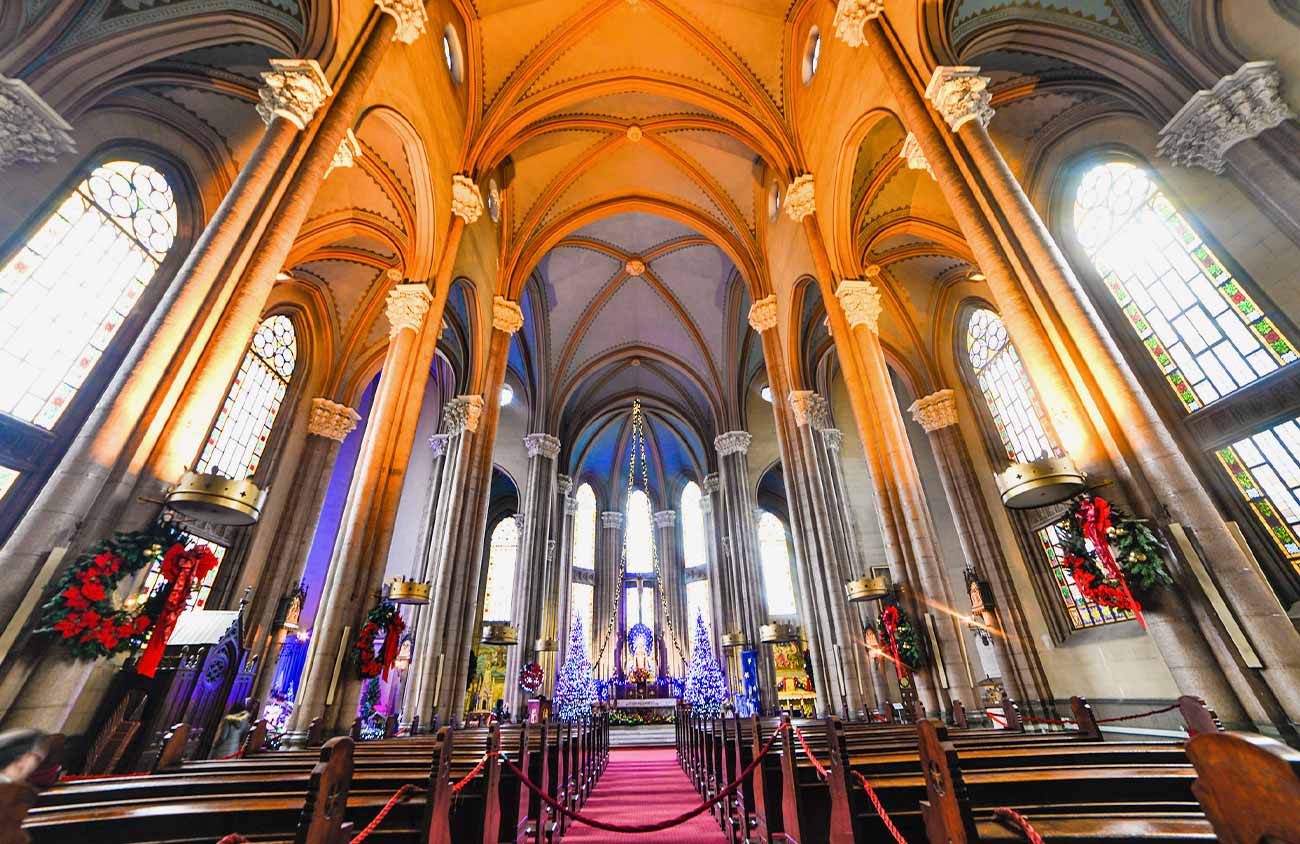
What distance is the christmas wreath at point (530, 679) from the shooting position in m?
15.2

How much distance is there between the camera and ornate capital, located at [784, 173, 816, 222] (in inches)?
437

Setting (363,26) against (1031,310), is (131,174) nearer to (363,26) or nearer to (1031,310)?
(363,26)

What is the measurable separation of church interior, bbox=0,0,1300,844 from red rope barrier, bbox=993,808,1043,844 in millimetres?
44

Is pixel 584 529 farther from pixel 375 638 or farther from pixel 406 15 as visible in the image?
pixel 406 15

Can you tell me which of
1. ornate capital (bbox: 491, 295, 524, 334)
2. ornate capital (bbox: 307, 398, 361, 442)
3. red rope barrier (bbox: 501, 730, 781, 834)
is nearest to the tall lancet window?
red rope barrier (bbox: 501, 730, 781, 834)

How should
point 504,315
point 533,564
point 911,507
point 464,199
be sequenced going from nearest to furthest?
point 911,507 < point 464,199 < point 504,315 < point 533,564

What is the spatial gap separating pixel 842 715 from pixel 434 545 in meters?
9.29

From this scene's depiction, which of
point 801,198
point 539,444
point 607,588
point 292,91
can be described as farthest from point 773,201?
point 607,588

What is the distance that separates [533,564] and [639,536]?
10.3 m

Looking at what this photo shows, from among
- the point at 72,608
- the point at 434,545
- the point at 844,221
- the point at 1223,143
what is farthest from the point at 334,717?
the point at 1223,143

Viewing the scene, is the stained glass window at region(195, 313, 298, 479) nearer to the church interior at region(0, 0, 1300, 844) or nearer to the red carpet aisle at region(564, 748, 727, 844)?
the church interior at region(0, 0, 1300, 844)

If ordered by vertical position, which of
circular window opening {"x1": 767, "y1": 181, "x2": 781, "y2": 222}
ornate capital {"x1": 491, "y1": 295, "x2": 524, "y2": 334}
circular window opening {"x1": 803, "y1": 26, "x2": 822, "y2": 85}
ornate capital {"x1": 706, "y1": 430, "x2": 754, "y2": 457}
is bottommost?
ornate capital {"x1": 706, "y1": 430, "x2": 754, "y2": 457}

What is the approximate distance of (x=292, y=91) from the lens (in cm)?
605

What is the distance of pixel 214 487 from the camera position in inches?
177
